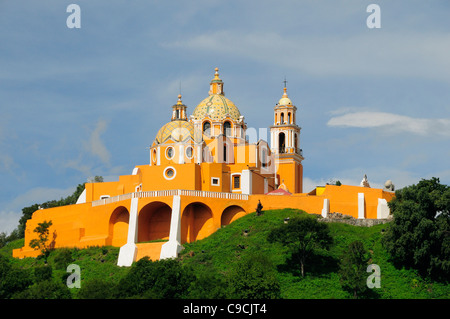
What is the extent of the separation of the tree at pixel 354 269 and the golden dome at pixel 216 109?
64.4 ft

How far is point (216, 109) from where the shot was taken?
69.4 meters

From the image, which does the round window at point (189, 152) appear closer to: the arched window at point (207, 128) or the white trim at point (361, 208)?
the arched window at point (207, 128)

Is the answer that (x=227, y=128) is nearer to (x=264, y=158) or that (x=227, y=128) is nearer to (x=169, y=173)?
(x=264, y=158)

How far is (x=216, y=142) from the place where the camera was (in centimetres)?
6700

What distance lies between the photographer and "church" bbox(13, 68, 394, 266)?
60.3 meters

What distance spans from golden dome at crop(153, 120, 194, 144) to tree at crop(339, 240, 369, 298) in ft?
Result: 53.3

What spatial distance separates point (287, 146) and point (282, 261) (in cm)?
2062

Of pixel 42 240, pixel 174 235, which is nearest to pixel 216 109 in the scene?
pixel 174 235

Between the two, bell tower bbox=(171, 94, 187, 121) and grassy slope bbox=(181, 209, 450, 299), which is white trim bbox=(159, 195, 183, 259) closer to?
grassy slope bbox=(181, 209, 450, 299)

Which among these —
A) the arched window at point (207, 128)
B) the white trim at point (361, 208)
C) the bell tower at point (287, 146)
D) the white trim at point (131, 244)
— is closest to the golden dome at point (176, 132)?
the arched window at point (207, 128)
